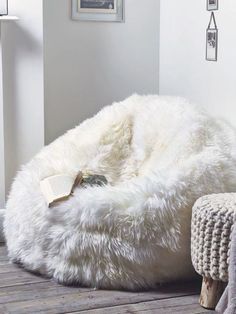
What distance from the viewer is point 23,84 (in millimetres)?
3408

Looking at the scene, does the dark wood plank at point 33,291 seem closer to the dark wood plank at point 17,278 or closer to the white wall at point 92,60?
the dark wood plank at point 17,278

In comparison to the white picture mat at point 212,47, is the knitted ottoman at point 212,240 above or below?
below

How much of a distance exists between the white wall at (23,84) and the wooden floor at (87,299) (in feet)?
2.84

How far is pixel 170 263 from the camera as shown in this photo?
9.06ft

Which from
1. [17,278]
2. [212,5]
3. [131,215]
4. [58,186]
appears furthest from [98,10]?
[17,278]

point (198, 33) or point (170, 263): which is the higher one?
point (198, 33)

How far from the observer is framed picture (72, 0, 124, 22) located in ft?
12.3

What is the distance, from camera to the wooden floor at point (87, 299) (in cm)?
256

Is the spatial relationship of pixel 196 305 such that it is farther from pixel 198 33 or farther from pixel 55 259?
pixel 198 33

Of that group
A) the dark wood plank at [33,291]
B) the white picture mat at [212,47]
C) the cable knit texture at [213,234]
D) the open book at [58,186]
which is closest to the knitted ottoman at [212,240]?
the cable knit texture at [213,234]

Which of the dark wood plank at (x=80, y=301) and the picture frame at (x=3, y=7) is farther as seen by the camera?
the picture frame at (x=3, y=7)

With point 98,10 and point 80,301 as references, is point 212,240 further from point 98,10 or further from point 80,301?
point 98,10

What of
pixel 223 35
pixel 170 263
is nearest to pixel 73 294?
pixel 170 263

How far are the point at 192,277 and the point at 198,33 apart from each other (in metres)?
1.39
